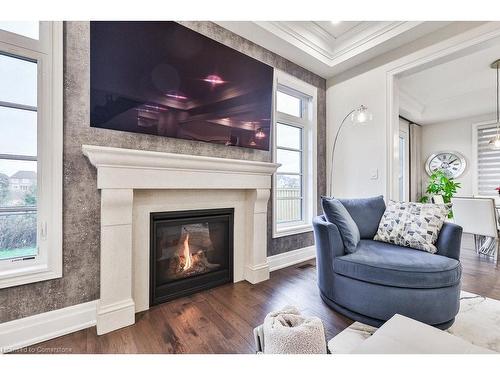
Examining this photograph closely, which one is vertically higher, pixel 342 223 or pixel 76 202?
pixel 76 202

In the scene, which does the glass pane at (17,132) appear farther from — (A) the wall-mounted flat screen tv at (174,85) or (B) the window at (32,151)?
(A) the wall-mounted flat screen tv at (174,85)

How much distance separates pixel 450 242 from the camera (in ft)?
5.67

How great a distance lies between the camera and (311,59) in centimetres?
281

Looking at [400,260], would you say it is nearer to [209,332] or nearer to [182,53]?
[209,332]

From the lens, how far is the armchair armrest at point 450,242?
5.62ft

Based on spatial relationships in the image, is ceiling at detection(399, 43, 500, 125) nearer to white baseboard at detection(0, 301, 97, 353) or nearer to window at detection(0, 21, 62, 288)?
window at detection(0, 21, 62, 288)

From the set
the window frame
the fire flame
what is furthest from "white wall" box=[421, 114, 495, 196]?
the fire flame

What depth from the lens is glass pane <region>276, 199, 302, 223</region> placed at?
295 centimetres

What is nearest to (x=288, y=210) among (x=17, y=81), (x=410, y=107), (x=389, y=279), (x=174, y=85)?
(x=389, y=279)

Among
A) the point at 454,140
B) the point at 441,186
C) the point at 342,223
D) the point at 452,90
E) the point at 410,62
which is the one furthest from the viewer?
the point at 454,140

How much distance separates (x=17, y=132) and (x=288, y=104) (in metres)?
2.68

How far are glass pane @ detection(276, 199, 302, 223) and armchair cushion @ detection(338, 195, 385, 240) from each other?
86 centimetres

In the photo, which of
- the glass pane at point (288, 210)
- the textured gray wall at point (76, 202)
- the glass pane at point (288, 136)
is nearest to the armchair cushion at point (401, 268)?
the glass pane at point (288, 210)

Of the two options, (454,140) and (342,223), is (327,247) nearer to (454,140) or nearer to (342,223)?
(342,223)
